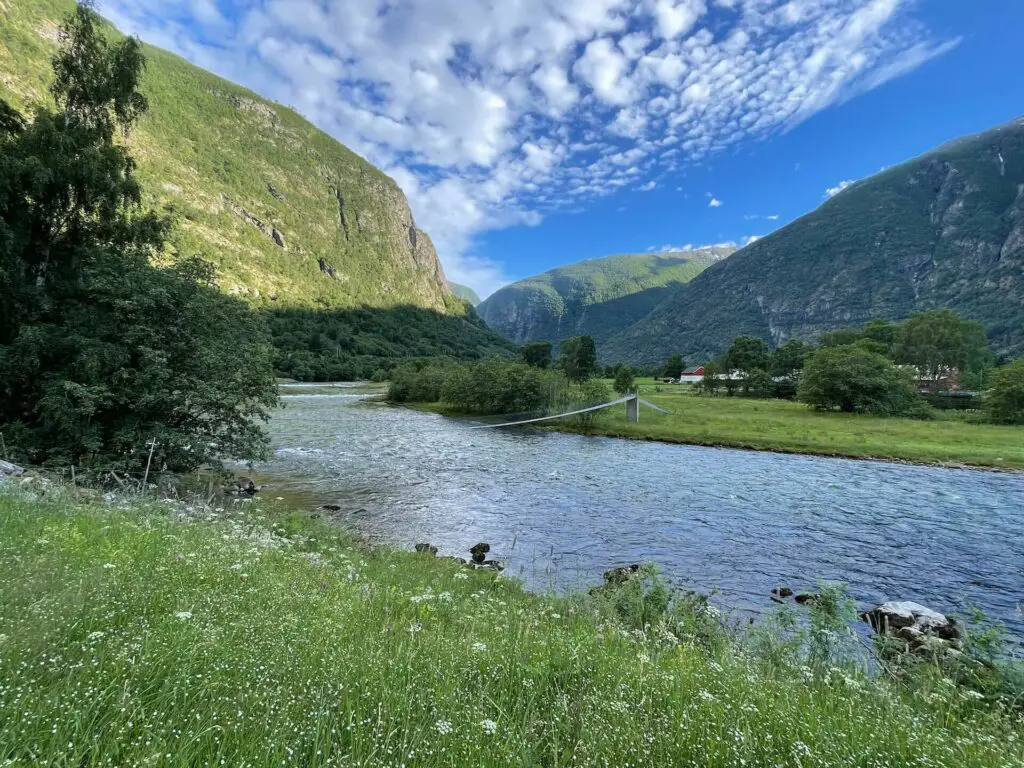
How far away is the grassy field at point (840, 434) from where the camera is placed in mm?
34719

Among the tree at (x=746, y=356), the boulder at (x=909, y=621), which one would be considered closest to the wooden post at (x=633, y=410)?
the boulder at (x=909, y=621)

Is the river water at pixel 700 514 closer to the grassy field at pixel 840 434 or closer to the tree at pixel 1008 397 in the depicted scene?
the grassy field at pixel 840 434

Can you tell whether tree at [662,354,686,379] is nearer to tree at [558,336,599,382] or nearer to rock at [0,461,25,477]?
tree at [558,336,599,382]

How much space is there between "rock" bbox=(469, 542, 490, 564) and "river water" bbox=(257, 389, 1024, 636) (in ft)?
1.70

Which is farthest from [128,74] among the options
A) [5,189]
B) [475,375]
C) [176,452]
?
[475,375]

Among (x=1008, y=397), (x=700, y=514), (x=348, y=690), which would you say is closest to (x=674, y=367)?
(x=1008, y=397)

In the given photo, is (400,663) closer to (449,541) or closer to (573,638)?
(573,638)

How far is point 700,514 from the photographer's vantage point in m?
20.7

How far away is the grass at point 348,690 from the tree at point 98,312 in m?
12.1

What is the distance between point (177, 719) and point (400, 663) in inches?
61.9

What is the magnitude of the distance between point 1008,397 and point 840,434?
25.2m

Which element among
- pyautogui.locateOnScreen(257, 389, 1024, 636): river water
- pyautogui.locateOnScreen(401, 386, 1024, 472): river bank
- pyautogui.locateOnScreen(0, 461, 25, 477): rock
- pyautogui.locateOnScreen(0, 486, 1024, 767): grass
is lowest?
pyautogui.locateOnScreen(257, 389, 1024, 636): river water

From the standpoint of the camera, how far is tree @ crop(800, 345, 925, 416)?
5941 cm

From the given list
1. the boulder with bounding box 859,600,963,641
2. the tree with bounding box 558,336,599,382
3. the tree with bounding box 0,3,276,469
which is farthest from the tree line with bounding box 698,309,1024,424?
the tree with bounding box 0,3,276,469
